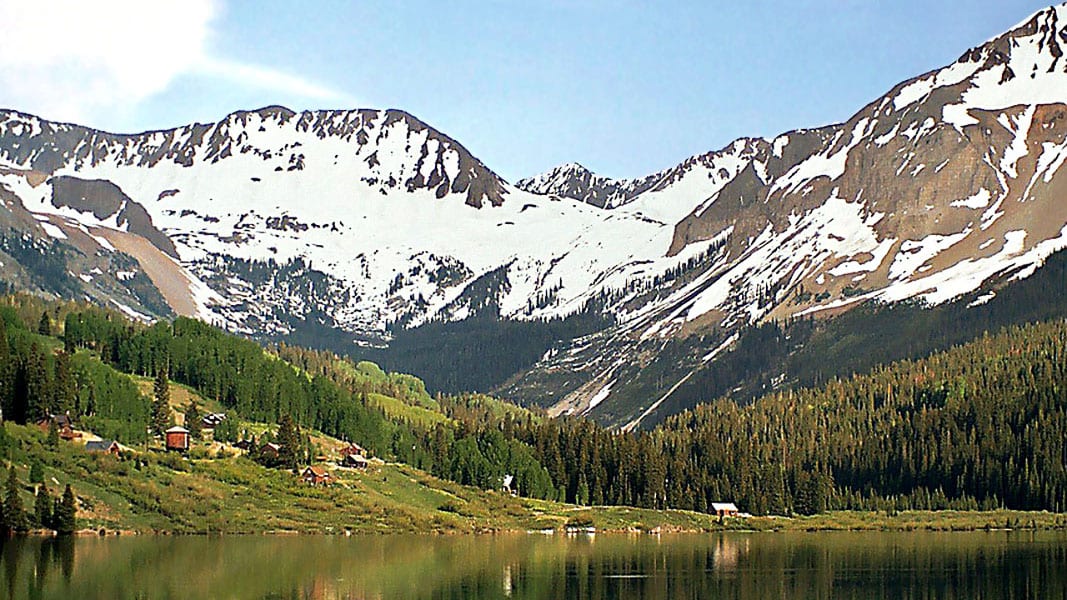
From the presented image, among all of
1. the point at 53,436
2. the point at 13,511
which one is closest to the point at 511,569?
the point at 13,511

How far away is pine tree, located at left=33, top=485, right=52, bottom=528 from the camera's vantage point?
150 metres

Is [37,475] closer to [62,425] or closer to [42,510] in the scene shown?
[42,510]

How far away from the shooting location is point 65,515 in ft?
496

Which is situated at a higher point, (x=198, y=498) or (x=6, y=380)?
(x=6, y=380)

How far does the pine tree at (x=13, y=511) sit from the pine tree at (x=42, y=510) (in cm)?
183

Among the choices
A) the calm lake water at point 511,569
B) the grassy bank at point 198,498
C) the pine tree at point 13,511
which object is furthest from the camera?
the grassy bank at point 198,498

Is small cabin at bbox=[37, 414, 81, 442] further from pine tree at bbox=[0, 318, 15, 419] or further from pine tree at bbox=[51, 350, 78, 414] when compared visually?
pine tree at bbox=[0, 318, 15, 419]

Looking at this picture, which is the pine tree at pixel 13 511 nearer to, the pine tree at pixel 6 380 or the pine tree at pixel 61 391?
the pine tree at pixel 6 380

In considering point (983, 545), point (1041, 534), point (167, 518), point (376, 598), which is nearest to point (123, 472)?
point (167, 518)

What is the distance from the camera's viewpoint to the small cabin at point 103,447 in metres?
180

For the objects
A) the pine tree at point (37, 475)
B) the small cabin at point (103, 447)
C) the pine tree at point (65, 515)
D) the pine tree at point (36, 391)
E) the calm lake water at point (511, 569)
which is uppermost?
the pine tree at point (36, 391)

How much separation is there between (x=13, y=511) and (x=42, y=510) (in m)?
4.93

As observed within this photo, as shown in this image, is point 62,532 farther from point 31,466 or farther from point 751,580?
point 751,580

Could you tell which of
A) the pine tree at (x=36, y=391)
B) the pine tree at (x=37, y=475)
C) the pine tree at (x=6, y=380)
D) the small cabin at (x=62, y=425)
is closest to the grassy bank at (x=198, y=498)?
the pine tree at (x=37, y=475)
